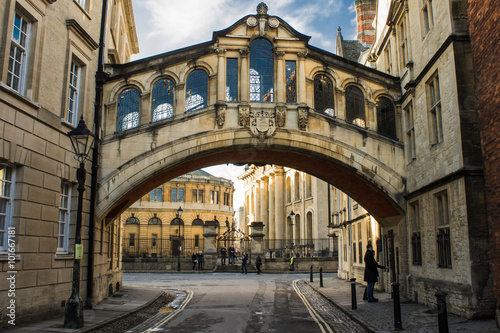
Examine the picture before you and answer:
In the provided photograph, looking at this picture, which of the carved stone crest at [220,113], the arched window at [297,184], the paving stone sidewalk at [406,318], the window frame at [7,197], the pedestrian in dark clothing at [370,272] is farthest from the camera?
the arched window at [297,184]

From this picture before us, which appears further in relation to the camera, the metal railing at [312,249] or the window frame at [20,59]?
the metal railing at [312,249]

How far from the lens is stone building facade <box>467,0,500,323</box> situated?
984cm

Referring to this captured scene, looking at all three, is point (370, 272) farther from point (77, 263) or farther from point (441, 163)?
point (77, 263)

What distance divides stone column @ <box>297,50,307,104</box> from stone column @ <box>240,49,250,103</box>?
68.9 inches

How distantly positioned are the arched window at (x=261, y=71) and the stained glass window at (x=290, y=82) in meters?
0.52

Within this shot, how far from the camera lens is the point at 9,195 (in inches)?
419

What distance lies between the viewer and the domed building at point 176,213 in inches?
2522

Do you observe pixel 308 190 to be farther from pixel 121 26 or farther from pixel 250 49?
pixel 250 49

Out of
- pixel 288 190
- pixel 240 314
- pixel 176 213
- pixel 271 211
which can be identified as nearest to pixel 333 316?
pixel 240 314

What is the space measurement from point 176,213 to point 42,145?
55.1 metres

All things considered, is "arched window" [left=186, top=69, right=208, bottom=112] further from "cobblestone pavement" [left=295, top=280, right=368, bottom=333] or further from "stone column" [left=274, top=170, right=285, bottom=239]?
"stone column" [left=274, top=170, right=285, bottom=239]

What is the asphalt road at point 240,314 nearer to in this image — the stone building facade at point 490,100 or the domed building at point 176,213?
the stone building facade at point 490,100

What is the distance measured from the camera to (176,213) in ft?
218

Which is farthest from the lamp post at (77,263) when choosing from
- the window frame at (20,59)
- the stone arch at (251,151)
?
the stone arch at (251,151)
